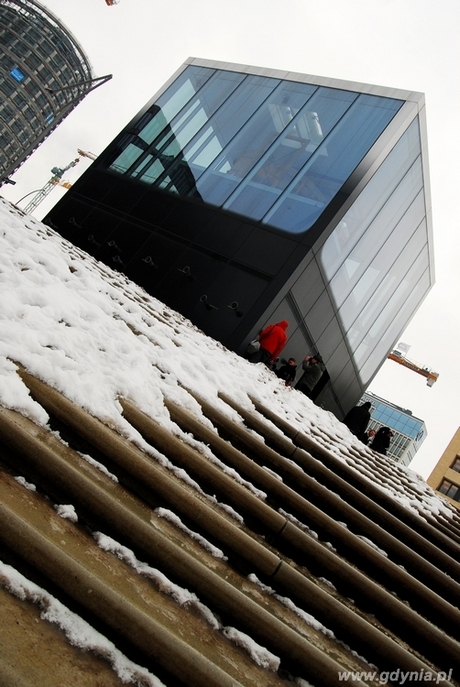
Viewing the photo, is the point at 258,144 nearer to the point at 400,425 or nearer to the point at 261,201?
the point at 261,201

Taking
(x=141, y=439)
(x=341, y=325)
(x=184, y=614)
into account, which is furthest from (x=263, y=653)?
(x=341, y=325)

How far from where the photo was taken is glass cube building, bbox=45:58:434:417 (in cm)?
1406

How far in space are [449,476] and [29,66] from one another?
79.6m

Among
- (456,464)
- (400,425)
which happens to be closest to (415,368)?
(400,425)

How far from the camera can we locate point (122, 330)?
15.3 feet

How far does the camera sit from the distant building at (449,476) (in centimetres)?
4303

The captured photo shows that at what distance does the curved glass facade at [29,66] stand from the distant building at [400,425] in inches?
3524

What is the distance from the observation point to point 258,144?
52.1 ft

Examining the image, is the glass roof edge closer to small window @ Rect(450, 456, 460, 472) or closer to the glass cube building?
the glass cube building

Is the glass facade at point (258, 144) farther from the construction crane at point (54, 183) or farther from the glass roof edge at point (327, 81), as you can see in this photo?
the construction crane at point (54, 183)

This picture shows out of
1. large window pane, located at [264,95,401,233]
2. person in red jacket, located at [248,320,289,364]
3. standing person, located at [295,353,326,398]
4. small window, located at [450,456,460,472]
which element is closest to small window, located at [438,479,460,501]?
small window, located at [450,456,460,472]

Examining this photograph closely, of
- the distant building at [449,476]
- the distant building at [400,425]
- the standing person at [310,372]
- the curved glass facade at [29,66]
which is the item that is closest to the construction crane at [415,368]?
the distant building at [400,425]

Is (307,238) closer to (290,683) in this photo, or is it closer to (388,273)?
(388,273)

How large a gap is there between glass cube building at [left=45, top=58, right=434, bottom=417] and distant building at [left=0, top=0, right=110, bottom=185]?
6028 centimetres
